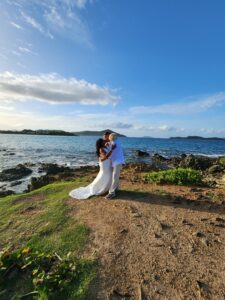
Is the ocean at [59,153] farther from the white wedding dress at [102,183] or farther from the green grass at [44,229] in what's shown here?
the white wedding dress at [102,183]

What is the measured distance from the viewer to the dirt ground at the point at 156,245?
4.70 m

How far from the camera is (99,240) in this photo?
6.37 meters

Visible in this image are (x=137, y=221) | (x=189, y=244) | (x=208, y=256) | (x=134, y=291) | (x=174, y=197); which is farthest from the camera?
(x=174, y=197)

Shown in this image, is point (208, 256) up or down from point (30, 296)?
up

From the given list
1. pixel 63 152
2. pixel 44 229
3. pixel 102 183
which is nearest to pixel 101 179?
pixel 102 183

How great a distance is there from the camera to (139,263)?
5406 millimetres

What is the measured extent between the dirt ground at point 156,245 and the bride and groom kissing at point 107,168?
45 cm

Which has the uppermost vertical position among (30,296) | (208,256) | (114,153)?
(114,153)

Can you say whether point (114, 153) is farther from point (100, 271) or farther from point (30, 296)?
point (30, 296)

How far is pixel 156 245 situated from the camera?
6074mm

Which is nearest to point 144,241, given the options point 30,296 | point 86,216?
point 86,216

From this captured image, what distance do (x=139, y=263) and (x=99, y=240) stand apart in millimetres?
1313

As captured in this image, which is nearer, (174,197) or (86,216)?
(86,216)

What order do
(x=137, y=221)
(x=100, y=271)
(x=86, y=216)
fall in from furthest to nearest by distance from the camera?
(x=86, y=216) < (x=137, y=221) < (x=100, y=271)
